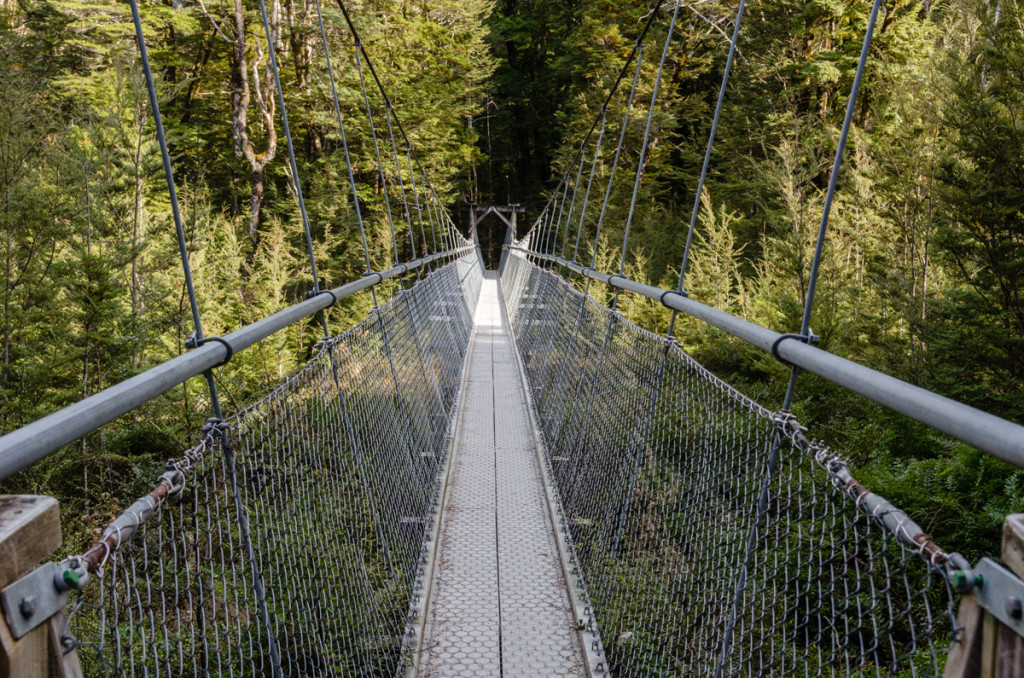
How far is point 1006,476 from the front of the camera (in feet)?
10.5

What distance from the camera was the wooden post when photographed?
58cm

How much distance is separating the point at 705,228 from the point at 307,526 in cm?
807

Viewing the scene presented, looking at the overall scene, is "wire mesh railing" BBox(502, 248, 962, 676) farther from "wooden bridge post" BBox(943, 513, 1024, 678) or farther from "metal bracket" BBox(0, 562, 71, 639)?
"metal bracket" BBox(0, 562, 71, 639)

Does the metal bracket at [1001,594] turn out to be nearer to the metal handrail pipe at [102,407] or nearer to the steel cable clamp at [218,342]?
the metal handrail pipe at [102,407]

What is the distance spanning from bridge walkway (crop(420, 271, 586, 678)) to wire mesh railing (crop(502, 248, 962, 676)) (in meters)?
0.15

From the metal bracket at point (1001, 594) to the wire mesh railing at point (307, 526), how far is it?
33.5 inches

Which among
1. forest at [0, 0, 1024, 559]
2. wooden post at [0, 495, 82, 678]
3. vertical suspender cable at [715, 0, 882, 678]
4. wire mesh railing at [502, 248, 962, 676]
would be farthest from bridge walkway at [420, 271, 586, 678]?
wooden post at [0, 495, 82, 678]

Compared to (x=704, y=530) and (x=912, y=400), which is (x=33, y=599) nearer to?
(x=912, y=400)

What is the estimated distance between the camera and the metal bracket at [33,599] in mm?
580

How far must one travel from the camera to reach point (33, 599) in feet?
2.00

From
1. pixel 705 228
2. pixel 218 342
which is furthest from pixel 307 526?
pixel 705 228

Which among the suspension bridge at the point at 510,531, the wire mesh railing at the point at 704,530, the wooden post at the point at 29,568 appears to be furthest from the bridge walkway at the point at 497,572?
the wooden post at the point at 29,568

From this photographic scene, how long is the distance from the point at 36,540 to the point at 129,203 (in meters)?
7.66

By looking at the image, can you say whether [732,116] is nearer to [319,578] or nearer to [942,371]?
[942,371]
